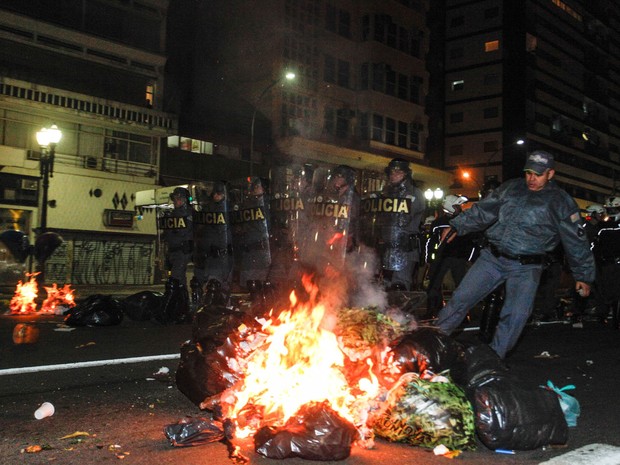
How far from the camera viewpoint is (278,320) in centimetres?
393

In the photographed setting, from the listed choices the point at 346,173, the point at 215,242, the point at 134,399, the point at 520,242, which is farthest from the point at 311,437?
the point at 215,242

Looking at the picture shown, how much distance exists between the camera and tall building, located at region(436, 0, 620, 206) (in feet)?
171

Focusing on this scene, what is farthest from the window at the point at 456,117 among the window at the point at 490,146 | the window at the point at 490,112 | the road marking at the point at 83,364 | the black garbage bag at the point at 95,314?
the road marking at the point at 83,364

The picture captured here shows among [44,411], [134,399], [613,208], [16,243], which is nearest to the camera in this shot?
[44,411]

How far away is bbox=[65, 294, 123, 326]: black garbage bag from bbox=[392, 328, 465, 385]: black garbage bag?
5.37 m

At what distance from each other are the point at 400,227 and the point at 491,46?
5159 centimetres

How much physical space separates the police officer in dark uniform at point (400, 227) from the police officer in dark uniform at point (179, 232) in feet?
11.8

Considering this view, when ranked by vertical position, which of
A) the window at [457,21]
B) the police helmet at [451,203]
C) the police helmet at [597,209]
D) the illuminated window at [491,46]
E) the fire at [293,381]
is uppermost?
the window at [457,21]

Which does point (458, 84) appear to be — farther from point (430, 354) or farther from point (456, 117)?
point (430, 354)

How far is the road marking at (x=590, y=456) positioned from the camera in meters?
3.09

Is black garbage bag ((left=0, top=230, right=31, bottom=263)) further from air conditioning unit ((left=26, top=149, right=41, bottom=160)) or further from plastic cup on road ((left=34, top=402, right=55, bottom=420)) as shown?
air conditioning unit ((left=26, top=149, right=41, bottom=160))

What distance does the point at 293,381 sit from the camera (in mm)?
3402

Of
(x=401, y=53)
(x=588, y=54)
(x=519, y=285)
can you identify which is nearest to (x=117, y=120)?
(x=401, y=53)

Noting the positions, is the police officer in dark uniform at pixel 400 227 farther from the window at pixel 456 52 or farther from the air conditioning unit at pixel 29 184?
the window at pixel 456 52
